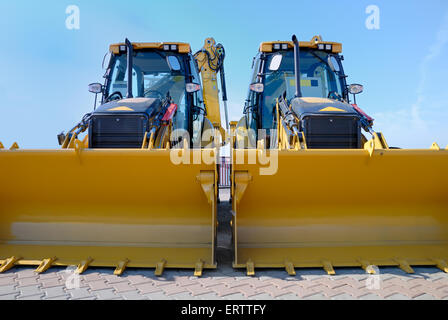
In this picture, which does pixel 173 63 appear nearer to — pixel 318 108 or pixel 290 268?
pixel 318 108

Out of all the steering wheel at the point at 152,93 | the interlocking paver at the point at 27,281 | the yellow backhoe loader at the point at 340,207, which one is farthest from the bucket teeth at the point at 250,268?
the steering wheel at the point at 152,93

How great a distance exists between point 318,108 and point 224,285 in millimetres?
2719

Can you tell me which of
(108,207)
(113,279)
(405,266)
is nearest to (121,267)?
(113,279)

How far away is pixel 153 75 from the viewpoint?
570 centimetres

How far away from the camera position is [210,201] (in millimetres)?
3148

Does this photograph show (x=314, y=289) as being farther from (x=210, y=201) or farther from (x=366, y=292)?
(x=210, y=201)

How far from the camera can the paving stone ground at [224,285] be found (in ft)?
8.49

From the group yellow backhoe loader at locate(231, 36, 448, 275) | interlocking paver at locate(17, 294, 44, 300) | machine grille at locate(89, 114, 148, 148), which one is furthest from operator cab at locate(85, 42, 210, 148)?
interlocking paver at locate(17, 294, 44, 300)

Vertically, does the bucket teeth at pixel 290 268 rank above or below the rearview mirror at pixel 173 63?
below

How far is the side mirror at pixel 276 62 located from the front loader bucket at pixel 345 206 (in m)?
2.80

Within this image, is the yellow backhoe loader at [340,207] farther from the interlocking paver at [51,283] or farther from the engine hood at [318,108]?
the interlocking paver at [51,283]

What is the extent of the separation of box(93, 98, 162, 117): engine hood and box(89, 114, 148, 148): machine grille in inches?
2.9

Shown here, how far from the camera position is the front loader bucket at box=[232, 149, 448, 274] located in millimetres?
3291

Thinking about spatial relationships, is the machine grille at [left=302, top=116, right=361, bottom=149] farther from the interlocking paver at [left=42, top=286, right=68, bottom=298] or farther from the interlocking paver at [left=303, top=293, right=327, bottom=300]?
the interlocking paver at [left=42, top=286, right=68, bottom=298]
